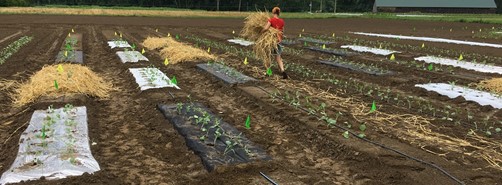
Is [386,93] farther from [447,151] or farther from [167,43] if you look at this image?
[167,43]

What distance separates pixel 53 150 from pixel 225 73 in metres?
5.12

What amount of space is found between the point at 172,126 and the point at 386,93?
163 inches

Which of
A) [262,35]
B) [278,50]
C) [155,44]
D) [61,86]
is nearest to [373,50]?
[278,50]

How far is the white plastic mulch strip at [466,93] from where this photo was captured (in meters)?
6.36

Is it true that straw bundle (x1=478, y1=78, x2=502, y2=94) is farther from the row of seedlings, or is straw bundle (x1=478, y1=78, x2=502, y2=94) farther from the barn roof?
the barn roof

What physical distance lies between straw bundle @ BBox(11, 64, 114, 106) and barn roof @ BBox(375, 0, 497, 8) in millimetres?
59560

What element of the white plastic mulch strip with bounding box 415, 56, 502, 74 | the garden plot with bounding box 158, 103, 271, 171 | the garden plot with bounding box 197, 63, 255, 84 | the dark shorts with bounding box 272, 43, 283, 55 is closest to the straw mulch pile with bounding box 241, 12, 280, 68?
the dark shorts with bounding box 272, 43, 283, 55

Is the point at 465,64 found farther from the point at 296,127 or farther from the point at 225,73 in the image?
the point at 296,127

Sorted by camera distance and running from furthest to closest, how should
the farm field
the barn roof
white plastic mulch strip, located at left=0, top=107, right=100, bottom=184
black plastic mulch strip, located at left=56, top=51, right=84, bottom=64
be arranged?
the barn roof < black plastic mulch strip, located at left=56, top=51, right=84, bottom=64 < the farm field < white plastic mulch strip, located at left=0, top=107, right=100, bottom=184

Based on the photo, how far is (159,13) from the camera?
36.9m

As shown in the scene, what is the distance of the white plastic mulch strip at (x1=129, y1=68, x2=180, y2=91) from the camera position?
24.3 feet

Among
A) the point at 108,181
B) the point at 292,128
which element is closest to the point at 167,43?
the point at 292,128

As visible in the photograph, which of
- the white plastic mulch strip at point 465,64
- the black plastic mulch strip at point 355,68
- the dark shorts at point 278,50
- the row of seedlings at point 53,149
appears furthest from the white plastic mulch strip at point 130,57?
the white plastic mulch strip at point 465,64

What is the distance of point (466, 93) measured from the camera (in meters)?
6.93
